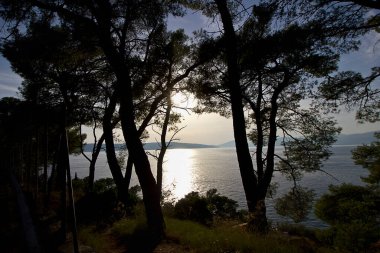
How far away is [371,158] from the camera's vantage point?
1777cm

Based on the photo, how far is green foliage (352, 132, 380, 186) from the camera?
16844 millimetres

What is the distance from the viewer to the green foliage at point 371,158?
1684 centimetres

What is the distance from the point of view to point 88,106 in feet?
49.8

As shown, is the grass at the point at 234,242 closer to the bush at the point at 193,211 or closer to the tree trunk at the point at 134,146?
the tree trunk at the point at 134,146

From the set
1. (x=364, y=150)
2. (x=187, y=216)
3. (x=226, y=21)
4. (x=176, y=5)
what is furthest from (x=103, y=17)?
(x=364, y=150)

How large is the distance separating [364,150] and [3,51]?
20218mm

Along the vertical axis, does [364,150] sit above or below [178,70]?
below

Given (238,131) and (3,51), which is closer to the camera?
(238,131)

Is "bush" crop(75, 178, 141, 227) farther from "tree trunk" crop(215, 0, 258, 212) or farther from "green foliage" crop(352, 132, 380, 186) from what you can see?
"green foliage" crop(352, 132, 380, 186)

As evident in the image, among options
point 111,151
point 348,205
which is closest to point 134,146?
point 111,151

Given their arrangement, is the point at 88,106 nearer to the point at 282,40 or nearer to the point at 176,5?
the point at 176,5

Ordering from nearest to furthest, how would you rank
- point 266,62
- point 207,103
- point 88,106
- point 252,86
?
point 266,62 → point 252,86 → point 207,103 → point 88,106

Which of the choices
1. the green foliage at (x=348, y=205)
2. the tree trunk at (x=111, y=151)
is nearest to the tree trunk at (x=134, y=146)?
the tree trunk at (x=111, y=151)

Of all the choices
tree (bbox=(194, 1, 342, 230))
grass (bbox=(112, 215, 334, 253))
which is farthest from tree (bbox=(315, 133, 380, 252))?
grass (bbox=(112, 215, 334, 253))
